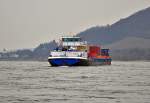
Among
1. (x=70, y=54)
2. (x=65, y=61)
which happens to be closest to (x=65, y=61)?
(x=65, y=61)

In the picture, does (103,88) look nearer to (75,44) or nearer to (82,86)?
(82,86)

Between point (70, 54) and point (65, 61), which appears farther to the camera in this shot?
point (70, 54)

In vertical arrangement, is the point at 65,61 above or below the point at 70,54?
below

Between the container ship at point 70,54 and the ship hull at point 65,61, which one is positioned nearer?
the ship hull at point 65,61

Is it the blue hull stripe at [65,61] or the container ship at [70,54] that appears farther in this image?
the container ship at [70,54]

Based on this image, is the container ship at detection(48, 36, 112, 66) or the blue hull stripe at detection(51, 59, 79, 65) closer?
the blue hull stripe at detection(51, 59, 79, 65)

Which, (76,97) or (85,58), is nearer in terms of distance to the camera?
(76,97)

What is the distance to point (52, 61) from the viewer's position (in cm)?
16988

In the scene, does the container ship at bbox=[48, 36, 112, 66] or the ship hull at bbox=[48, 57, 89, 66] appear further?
the container ship at bbox=[48, 36, 112, 66]

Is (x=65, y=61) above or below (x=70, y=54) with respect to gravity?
below

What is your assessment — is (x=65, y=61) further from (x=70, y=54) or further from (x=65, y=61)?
(x=70, y=54)

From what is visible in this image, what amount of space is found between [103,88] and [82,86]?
155 inches

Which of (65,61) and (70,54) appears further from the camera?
(70,54)

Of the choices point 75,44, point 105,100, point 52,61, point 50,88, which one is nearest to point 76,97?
point 105,100
